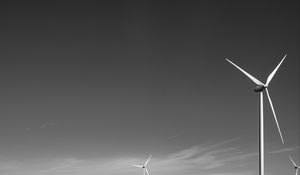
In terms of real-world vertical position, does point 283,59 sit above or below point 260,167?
above

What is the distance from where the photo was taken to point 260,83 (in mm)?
64125

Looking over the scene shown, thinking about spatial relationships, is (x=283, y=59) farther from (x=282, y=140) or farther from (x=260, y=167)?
(x=260, y=167)

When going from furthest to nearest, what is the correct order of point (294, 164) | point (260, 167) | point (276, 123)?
point (294, 164) → point (276, 123) → point (260, 167)

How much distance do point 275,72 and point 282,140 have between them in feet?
49.0

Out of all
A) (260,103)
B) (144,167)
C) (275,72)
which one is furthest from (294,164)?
(260,103)

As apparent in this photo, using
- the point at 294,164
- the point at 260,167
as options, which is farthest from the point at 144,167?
the point at 260,167

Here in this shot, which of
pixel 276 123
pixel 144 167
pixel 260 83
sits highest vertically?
pixel 144 167

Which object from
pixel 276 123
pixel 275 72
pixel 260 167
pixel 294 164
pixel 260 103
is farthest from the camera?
pixel 294 164

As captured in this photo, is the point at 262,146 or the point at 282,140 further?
the point at 282,140

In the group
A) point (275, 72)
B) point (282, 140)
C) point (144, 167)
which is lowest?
point (282, 140)

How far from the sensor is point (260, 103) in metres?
60.6

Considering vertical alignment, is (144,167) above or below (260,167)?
above

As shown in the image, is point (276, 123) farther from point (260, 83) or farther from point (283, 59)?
point (283, 59)

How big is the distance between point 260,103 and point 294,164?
9748cm
